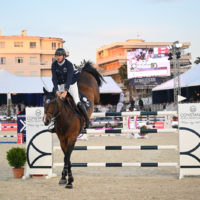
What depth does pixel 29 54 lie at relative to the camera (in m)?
84.7

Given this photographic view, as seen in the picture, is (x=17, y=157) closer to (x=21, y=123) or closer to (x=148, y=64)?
(x=21, y=123)

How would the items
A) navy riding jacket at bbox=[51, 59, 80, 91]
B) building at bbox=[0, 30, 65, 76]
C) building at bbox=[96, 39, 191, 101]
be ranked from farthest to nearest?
1. building at bbox=[96, 39, 191, 101]
2. building at bbox=[0, 30, 65, 76]
3. navy riding jacket at bbox=[51, 59, 80, 91]

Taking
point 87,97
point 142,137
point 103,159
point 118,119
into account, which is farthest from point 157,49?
point 87,97

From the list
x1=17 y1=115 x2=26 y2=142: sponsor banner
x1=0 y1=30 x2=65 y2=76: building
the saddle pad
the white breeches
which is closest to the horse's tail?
the saddle pad

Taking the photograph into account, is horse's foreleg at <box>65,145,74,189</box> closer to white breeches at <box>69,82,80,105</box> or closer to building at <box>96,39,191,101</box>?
white breeches at <box>69,82,80,105</box>

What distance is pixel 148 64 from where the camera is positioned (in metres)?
→ 42.3

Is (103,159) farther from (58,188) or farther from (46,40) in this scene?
(46,40)

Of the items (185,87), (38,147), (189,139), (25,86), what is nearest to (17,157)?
(38,147)

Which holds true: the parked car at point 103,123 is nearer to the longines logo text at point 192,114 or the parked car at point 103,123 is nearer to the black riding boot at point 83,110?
the longines logo text at point 192,114

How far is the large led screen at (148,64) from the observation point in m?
41.6

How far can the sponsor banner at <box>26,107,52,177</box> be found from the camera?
8.46m

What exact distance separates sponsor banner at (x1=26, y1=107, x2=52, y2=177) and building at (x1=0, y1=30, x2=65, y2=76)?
75340 mm

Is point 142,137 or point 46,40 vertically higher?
point 46,40

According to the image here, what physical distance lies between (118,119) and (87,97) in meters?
18.8
